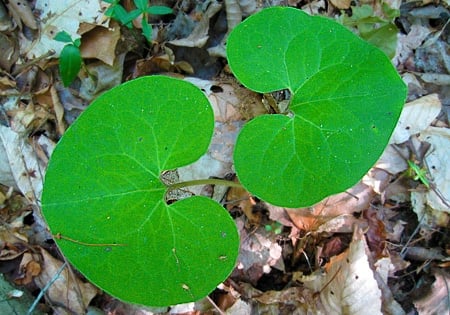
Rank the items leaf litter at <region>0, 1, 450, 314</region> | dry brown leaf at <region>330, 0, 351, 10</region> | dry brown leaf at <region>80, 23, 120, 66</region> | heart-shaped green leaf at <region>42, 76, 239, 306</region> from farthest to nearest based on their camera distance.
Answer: dry brown leaf at <region>330, 0, 351, 10</region> < dry brown leaf at <region>80, 23, 120, 66</region> < leaf litter at <region>0, 1, 450, 314</region> < heart-shaped green leaf at <region>42, 76, 239, 306</region>

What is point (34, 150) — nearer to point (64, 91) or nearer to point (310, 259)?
point (64, 91)

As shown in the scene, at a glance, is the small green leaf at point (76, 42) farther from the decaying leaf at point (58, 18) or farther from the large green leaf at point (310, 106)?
the large green leaf at point (310, 106)

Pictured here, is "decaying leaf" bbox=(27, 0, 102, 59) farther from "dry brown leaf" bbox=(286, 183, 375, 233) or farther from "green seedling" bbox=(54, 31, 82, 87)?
"dry brown leaf" bbox=(286, 183, 375, 233)

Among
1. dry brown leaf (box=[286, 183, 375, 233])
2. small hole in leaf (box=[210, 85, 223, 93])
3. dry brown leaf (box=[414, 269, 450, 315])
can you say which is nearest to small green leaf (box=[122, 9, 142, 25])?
small hole in leaf (box=[210, 85, 223, 93])

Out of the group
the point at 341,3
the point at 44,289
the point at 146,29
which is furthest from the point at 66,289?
the point at 341,3

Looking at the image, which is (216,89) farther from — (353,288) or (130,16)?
(353,288)

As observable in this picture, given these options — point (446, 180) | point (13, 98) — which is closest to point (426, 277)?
point (446, 180)

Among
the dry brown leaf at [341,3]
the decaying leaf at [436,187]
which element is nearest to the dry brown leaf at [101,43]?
the dry brown leaf at [341,3]
